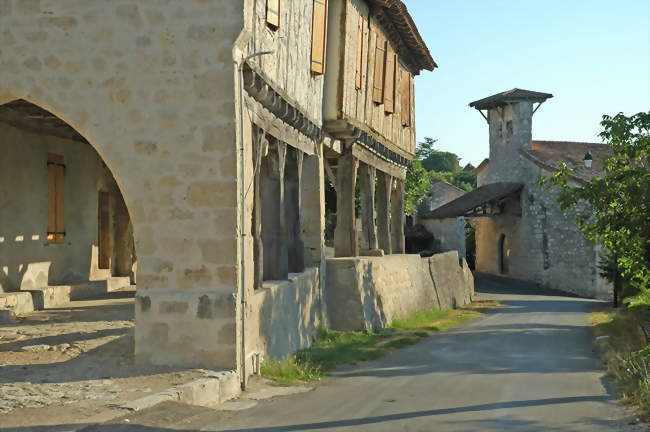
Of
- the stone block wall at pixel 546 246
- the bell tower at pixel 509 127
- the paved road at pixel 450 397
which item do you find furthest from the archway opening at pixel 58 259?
the bell tower at pixel 509 127

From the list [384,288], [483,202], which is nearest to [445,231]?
[483,202]

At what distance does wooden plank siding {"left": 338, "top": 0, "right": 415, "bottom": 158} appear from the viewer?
13.7m

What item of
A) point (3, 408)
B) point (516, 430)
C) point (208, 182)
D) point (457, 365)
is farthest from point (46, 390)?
point (457, 365)

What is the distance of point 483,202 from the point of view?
3444 centimetres

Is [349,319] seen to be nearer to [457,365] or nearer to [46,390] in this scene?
[457,365]

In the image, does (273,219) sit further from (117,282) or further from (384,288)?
(384,288)

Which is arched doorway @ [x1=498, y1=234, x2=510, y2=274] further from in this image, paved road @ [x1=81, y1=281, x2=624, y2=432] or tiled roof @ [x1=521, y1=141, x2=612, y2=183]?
paved road @ [x1=81, y1=281, x2=624, y2=432]

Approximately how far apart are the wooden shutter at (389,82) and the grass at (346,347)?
5.11m

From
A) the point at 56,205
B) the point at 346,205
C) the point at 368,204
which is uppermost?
the point at 368,204

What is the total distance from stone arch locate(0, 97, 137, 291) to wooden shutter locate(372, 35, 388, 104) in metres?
5.99

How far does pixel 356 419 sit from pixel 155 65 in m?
4.32

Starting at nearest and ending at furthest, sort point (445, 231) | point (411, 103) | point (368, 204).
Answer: point (368, 204) → point (411, 103) → point (445, 231)

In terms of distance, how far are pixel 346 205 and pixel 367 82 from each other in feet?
8.92

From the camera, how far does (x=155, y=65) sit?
7777 mm
